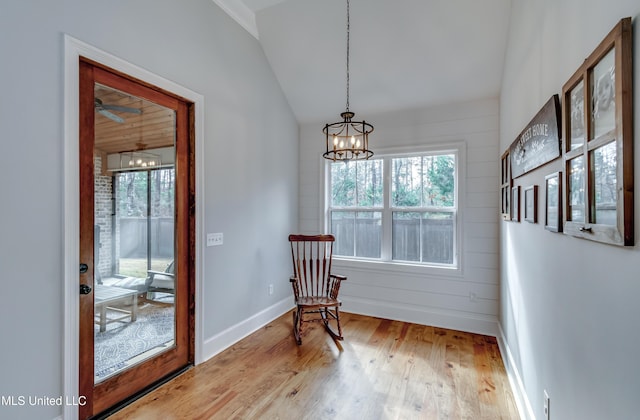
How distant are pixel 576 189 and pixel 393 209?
2.69 metres

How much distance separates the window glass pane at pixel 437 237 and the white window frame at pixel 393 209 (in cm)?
5

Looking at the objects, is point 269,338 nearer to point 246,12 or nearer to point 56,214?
point 56,214

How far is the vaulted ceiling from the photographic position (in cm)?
280

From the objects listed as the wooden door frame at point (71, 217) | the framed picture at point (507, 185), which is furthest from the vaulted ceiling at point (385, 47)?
the wooden door frame at point (71, 217)

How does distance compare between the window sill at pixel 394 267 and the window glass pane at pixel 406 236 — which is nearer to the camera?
the window sill at pixel 394 267

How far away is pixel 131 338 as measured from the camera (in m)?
2.24

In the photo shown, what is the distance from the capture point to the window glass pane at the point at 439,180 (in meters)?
3.63

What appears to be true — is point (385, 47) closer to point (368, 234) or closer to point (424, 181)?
point (424, 181)

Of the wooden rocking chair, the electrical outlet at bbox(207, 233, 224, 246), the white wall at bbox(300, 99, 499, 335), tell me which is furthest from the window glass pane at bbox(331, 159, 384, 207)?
the electrical outlet at bbox(207, 233, 224, 246)

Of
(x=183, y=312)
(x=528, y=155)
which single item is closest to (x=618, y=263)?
(x=528, y=155)

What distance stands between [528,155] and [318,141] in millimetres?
2820

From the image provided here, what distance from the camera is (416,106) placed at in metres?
3.69

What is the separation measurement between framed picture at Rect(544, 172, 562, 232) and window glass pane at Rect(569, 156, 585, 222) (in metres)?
0.12

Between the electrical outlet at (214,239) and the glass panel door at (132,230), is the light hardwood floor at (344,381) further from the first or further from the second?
the electrical outlet at (214,239)
